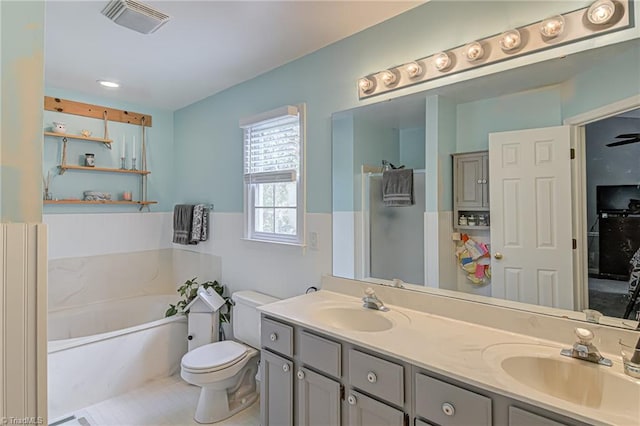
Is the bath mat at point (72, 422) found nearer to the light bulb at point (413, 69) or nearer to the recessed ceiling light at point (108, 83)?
the recessed ceiling light at point (108, 83)

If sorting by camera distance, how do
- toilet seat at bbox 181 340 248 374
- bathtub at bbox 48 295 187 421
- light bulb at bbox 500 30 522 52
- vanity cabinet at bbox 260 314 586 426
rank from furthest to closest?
bathtub at bbox 48 295 187 421
toilet seat at bbox 181 340 248 374
light bulb at bbox 500 30 522 52
vanity cabinet at bbox 260 314 586 426

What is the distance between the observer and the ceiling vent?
1.75 m

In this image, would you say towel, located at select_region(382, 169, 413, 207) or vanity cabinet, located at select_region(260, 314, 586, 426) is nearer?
vanity cabinet, located at select_region(260, 314, 586, 426)

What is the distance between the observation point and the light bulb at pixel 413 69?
184cm

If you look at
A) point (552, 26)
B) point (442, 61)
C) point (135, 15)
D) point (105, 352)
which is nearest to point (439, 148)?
point (442, 61)

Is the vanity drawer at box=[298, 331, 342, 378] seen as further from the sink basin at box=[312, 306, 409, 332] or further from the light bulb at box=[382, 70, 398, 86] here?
the light bulb at box=[382, 70, 398, 86]

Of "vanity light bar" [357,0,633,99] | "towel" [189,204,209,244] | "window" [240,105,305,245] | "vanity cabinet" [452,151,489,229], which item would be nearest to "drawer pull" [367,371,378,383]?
"vanity cabinet" [452,151,489,229]

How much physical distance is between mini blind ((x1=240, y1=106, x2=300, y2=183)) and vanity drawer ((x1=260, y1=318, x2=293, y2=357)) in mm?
1081

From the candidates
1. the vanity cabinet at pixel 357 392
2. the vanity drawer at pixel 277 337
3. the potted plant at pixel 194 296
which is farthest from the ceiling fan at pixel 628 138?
the potted plant at pixel 194 296

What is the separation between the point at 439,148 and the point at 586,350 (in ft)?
3.55

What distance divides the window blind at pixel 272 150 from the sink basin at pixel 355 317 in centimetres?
104

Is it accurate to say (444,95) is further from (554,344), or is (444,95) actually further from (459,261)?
(554,344)

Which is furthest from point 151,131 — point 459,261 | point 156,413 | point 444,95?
point 459,261

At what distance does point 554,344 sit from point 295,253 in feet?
5.27
